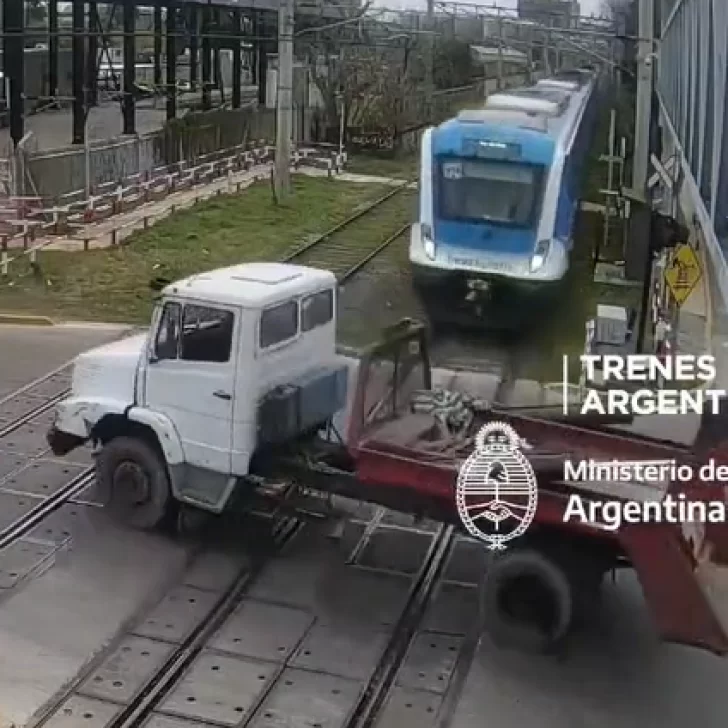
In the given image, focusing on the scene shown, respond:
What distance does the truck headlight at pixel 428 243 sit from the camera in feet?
20.4

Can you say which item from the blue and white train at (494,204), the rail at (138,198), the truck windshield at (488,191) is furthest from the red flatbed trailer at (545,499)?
the rail at (138,198)

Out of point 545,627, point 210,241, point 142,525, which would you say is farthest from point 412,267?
point 545,627

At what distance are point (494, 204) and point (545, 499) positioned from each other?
328 cm

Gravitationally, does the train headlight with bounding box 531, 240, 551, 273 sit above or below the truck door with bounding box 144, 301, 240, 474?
above

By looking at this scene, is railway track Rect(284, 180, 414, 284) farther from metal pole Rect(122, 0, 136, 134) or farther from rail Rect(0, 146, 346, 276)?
metal pole Rect(122, 0, 136, 134)

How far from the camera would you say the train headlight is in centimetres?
603

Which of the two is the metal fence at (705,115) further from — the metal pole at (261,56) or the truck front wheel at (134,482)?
the metal pole at (261,56)

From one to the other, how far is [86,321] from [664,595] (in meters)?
3.57

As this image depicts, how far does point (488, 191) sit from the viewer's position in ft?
21.1

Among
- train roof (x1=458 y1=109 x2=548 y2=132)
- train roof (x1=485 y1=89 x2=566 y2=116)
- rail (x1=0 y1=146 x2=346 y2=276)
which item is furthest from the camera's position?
train roof (x1=485 y1=89 x2=566 y2=116)

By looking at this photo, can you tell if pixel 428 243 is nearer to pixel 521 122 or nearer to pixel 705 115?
pixel 521 122

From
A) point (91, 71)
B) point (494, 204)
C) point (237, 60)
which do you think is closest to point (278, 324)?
point (494, 204)

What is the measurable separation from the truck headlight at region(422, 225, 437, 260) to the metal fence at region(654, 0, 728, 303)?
1.34 meters

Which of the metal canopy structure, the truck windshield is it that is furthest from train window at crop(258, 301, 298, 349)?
the metal canopy structure
